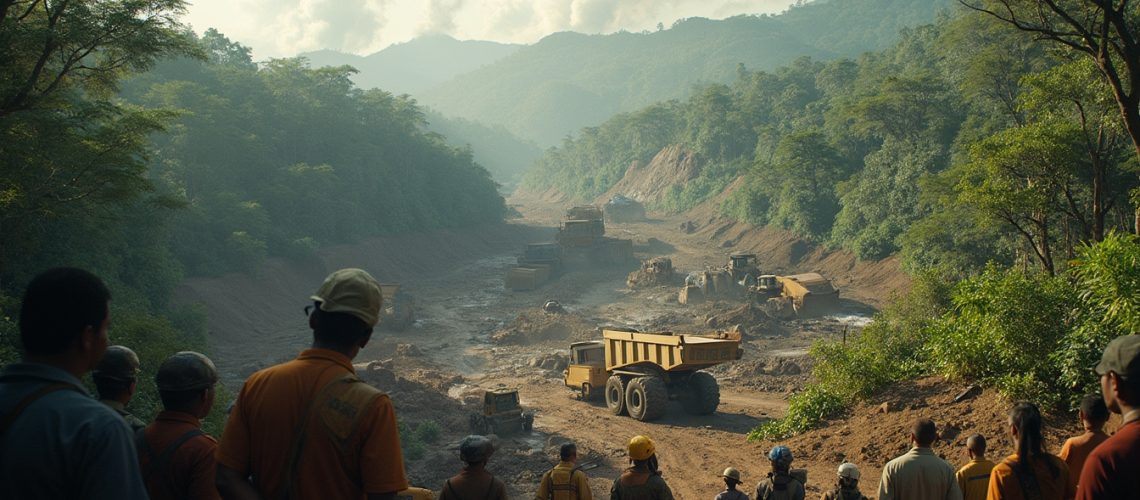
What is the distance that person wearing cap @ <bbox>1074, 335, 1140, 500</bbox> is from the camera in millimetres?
2752

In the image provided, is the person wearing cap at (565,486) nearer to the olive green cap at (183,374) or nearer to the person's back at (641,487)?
the person's back at (641,487)

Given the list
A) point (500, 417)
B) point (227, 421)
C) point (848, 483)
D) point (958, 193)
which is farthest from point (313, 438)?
point (958, 193)

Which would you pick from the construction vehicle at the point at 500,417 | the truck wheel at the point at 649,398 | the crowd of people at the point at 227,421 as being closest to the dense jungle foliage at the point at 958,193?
the truck wheel at the point at 649,398

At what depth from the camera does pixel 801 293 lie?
30.7 m

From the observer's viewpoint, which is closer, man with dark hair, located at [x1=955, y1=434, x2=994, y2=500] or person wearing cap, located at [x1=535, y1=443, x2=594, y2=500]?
man with dark hair, located at [x1=955, y1=434, x2=994, y2=500]

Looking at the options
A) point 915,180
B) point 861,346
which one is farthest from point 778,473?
point 915,180

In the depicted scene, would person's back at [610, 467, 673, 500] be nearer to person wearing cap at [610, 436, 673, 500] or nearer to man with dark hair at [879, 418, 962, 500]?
person wearing cap at [610, 436, 673, 500]

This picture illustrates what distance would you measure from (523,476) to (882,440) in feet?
20.9

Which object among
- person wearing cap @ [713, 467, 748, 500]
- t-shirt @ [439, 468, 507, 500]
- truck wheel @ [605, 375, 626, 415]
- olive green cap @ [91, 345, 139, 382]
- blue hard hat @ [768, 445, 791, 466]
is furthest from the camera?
truck wheel @ [605, 375, 626, 415]

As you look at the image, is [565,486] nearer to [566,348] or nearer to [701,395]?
[701,395]

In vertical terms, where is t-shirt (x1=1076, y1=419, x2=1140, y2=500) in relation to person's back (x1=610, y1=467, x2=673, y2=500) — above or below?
above

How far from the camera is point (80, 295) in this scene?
8.39 feet

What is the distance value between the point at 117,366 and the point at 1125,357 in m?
4.63

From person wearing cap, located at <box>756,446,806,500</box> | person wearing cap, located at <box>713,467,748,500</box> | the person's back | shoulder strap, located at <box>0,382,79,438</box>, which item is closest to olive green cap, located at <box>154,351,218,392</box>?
shoulder strap, located at <box>0,382,79,438</box>
